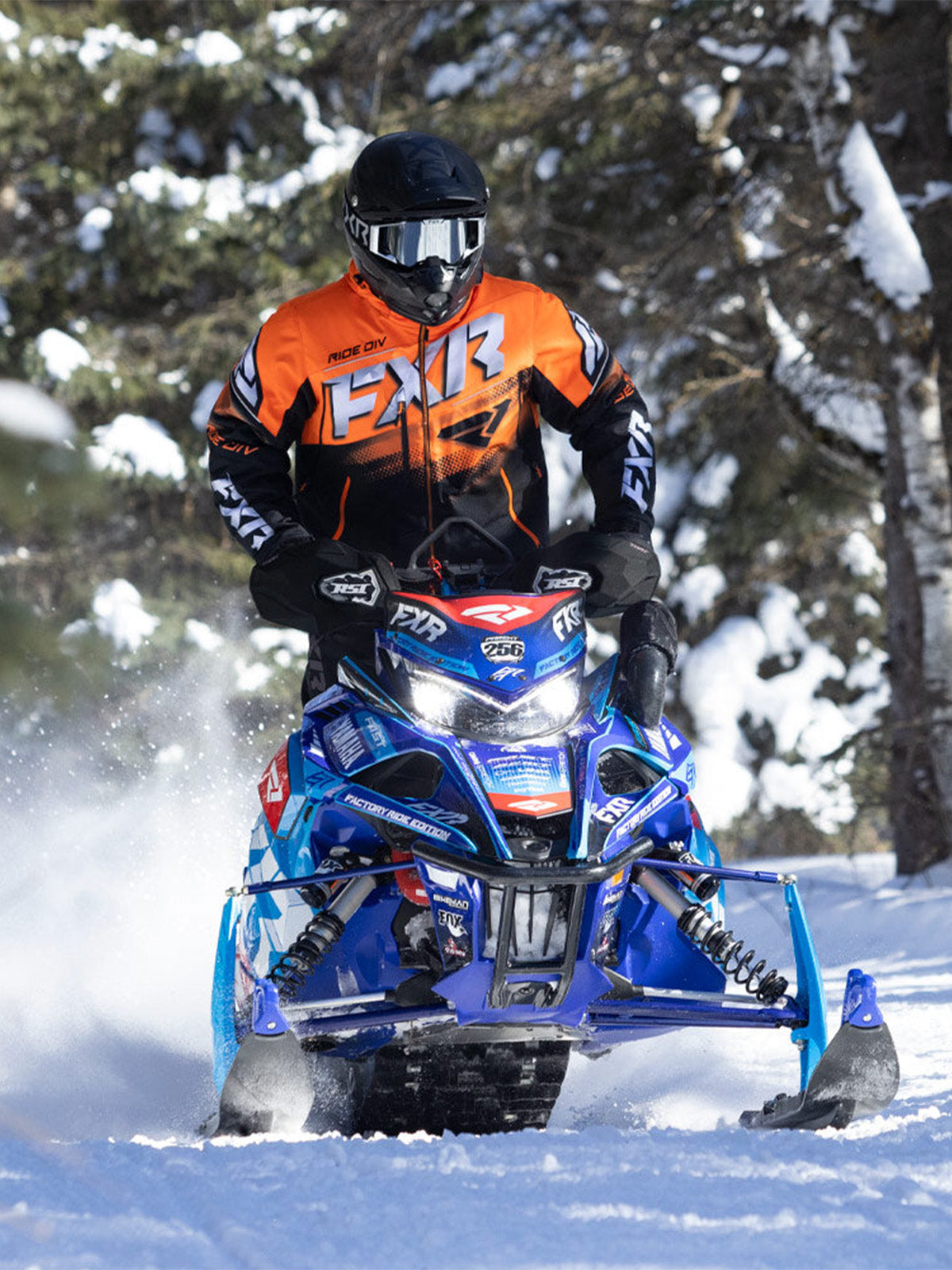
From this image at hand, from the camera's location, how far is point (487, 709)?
129 inches

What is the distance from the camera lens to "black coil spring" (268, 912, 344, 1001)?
3.30 m

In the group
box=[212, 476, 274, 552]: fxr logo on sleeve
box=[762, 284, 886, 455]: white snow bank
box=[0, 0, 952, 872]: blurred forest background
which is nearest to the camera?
box=[212, 476, 274, 552]: fxr logo on sleeve

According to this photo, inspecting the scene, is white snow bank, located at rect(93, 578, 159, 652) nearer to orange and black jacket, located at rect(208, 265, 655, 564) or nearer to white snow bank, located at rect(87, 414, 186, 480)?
white snow bank, located at rect(87, 414, 186, 480)

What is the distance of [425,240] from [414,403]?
410 millimetres

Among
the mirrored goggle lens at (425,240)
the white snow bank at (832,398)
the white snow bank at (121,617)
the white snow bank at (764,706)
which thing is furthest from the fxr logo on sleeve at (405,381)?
the white snow bank at (764,706)

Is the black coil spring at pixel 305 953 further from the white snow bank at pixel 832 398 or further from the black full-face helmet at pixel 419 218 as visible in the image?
the white snow bank at pixel 832 398

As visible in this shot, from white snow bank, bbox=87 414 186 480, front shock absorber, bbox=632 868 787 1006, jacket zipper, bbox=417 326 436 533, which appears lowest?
front shock absorber, bbox=632 868 787 1006

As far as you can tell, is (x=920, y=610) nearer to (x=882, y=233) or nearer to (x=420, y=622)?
(x=882, y=233)

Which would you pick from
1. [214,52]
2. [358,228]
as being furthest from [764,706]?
[358,228]

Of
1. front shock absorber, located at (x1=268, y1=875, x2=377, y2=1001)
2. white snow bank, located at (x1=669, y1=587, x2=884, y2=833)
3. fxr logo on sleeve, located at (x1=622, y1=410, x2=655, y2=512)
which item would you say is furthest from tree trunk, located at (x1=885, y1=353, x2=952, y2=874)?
white snow bank, located at (x1=669, y1=587, x2=884, y2=833)

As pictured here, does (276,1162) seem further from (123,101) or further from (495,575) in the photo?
(123,101)

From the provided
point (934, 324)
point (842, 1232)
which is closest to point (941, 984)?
point (842, 1232)

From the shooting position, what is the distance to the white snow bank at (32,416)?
13766 millimetres

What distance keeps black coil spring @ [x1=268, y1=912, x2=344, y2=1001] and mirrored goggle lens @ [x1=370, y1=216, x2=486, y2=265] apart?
1571mm
